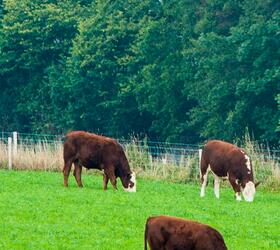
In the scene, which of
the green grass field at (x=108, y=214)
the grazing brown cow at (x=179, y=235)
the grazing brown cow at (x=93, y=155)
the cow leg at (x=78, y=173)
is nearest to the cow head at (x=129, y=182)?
the grazing brown cow at (x=93, y=155)

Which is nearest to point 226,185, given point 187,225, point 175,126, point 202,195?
point 202,195

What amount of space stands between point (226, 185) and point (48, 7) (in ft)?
120

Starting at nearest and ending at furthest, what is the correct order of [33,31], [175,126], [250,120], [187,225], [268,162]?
[187,225]
[268,162]
[250,120]
[175,126]
[33,31]

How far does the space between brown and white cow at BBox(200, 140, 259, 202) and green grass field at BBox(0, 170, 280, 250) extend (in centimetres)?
40

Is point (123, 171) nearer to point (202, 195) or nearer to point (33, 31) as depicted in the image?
point (202, 195)

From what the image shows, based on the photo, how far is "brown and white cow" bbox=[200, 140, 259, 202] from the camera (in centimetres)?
3058

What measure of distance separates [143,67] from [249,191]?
1399 inches

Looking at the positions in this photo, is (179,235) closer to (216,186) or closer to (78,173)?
(216,186)

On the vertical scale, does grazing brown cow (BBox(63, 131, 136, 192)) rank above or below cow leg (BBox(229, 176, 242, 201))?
above

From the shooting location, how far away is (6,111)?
240 ft

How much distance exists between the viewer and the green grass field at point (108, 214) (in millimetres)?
21250

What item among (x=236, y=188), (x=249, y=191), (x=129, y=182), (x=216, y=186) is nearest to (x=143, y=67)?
(x=129, y=182)

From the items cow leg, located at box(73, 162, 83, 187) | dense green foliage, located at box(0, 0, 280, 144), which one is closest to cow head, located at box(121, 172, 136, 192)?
cow leg, located at box(73, 162, 83, 187)

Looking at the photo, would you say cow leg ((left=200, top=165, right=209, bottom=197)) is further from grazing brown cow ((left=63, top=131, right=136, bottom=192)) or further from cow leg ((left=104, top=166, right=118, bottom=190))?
cow leg ((left=104, top=166, right=118, bottom=190))
